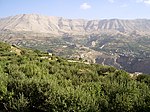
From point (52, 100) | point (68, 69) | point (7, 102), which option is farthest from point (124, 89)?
point (68, 69)

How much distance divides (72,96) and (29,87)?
7.95 m

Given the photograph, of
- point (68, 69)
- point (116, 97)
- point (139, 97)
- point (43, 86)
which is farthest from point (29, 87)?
point (68, 69)

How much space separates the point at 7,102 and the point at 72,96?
33.4 feet

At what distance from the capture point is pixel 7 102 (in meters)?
37.6

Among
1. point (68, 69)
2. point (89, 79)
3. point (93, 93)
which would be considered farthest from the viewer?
point (68, 69)

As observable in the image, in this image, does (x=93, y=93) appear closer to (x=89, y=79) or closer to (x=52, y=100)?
(x=52, y=100)

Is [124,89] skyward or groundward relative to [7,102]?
skyward

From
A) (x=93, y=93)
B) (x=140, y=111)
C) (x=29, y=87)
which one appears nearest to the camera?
(x=140, y=111)

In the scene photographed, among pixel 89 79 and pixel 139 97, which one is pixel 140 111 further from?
pixel 89 79

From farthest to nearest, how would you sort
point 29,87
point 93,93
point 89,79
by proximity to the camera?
point 89,79
point 29,87
point 93,93

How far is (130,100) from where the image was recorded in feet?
110

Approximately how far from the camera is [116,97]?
1330 inches

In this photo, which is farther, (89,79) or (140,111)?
(89,79)

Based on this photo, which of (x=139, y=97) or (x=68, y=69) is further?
(x=68, y=69)
